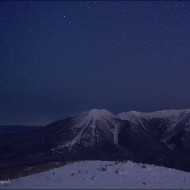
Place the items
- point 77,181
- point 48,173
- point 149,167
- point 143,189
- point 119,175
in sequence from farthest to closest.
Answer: point 149,167 → point 48,173 → point 119,175 → point 77,181 → point 143,189

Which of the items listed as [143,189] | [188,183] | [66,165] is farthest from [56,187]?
[66,165]

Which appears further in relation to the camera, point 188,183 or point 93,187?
point 188,183

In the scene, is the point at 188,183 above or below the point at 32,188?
below

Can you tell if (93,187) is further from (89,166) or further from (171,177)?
(89,166)

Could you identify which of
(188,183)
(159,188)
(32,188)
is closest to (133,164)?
(188,183)

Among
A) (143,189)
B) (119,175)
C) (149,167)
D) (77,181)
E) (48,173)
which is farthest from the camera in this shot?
(149,167)

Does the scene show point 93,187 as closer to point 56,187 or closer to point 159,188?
point 56,187
